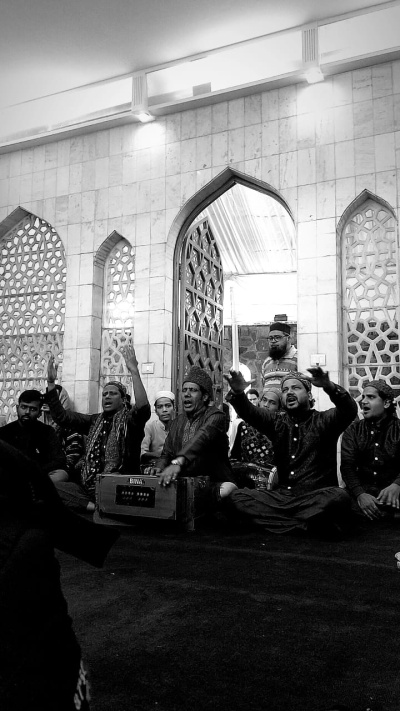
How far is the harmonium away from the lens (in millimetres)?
3239

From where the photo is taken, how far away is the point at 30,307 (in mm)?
6422

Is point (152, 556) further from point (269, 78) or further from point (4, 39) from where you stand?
point (4, 39)

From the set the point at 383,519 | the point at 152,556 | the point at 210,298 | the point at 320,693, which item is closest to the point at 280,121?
the point at 210,298

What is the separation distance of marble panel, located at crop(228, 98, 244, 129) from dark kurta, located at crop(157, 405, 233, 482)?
10.2ft

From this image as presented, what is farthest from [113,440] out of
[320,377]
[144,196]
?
[144,196]

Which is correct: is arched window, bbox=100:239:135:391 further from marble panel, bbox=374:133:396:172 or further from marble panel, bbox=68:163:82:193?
marble panel, bbox=374:133:396:172

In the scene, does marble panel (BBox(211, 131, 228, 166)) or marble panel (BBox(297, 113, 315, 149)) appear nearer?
marble panel (BBox(297, 113, 315, 149))

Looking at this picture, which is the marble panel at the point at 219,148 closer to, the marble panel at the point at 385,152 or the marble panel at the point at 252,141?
the marble panel at the point at 252,141

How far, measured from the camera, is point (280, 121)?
5.41 m

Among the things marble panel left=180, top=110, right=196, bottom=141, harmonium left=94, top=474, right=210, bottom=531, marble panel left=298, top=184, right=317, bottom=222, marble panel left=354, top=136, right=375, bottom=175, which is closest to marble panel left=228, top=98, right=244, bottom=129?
marble panel left=180, top=110, right=196, bottom=141

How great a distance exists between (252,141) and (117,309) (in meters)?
2.14

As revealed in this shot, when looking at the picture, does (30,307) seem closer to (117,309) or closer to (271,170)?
(117,309)

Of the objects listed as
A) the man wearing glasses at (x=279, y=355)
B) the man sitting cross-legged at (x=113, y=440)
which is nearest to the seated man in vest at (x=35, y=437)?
the man sitting cross-legged at (x=113, y=440)

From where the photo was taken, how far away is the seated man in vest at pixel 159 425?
4.88m
